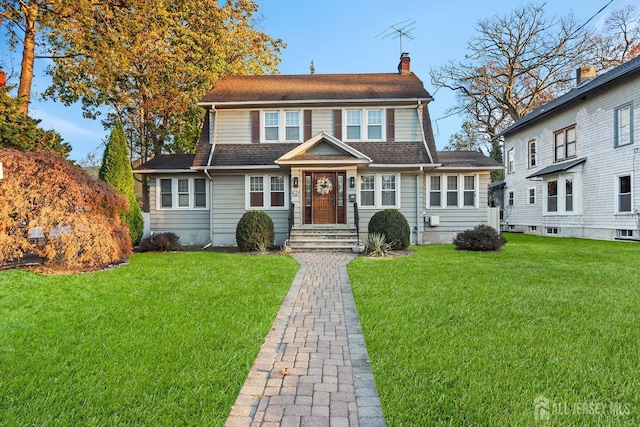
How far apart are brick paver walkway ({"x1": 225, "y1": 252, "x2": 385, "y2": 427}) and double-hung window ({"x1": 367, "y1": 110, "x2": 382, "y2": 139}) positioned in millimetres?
10147

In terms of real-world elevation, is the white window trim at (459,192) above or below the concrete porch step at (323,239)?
above

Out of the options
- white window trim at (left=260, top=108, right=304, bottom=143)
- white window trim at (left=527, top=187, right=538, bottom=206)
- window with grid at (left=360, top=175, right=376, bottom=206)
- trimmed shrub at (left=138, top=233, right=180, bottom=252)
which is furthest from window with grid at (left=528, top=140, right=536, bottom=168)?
trimmed shrub at (left=138, top=233, right=180, bottom=252)

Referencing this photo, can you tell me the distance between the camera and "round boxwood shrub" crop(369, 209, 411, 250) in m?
11.1

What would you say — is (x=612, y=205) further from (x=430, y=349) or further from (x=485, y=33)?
(x=485, y=33)

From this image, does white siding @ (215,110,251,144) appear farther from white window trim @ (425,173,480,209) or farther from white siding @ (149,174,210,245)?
white window trim @ (425,173,480,209)

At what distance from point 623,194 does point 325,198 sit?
1281 cm

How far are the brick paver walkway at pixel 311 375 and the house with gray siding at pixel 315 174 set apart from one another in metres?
8.55

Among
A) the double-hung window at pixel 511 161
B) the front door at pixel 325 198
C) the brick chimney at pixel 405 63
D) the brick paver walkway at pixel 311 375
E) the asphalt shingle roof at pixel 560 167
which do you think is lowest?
the brick paver walkway at pixel 311 375

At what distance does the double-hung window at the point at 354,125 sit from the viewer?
14188mm

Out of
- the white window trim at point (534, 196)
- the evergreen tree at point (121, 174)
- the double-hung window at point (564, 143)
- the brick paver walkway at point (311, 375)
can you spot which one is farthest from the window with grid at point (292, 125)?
the white window trim at point (534, 196)

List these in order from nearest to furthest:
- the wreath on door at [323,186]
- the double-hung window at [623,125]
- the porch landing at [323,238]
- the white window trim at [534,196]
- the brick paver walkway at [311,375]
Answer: the brick paver walkway at [311,375] < the porch landing at [323,238] < the wreath on door at [323,186] < the double-hung window at [623,125] < the white window trim at [534,196]

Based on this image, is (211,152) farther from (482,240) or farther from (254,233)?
(482,240)

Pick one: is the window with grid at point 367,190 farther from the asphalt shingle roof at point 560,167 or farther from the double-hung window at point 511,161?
the double-hung window at point 511,161

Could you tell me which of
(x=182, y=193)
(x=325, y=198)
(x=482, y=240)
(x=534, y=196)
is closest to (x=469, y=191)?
(x=482, y=240)
